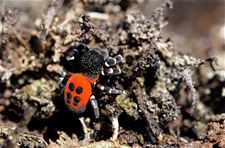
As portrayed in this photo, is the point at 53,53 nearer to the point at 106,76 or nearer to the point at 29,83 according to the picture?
the point at 29,83

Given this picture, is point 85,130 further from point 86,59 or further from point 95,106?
point 86,59

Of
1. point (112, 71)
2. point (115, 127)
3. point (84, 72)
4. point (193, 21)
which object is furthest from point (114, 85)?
point (193, 21)

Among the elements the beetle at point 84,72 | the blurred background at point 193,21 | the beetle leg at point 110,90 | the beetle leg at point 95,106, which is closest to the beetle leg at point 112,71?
the beetle at point 84,72

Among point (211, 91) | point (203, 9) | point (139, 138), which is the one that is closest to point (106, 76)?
point (139, 138)

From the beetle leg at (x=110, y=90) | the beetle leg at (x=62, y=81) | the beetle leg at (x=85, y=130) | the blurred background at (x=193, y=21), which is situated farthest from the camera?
the blurred background at (x=193, y=21)

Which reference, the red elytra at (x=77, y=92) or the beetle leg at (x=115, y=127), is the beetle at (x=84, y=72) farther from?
the beetle leg at (x=115, y=127)

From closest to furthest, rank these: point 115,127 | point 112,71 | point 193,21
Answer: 1. point 115,127
2. point 112,71
3. point 193,21
